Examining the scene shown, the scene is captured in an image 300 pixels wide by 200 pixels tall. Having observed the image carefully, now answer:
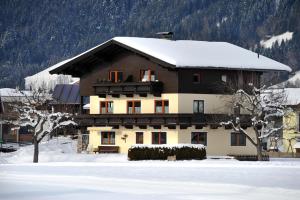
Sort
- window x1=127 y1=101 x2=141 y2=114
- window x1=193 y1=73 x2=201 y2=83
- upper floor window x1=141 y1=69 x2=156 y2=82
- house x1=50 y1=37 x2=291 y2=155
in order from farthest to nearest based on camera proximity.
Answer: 1. window x1=127 y1=101 x2=141 y2=114
2. upper floor window x1=141 y1=69 x2=156 y2=82
3. window x1=193 y1=73 x2=201 y2=83
4. house x1=50 y1=37 x2=291 y2=155

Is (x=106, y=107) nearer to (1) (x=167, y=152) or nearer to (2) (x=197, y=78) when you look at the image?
(2) (x=197, y=78)

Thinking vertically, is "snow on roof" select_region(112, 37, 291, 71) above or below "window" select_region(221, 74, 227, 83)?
above

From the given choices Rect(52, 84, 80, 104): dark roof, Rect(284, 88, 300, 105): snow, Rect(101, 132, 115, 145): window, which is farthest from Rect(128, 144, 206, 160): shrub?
Rect(52, 84, 80, 104): dark roof

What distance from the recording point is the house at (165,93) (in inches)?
3086

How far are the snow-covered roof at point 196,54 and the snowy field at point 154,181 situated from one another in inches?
498

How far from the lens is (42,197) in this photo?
38281 mm

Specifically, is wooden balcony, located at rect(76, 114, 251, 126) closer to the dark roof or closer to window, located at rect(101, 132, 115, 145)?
window, located at rect(101, 132, 115, 145)

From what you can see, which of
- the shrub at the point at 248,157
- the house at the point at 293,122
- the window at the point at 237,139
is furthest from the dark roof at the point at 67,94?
the shrub at the point at 248,157

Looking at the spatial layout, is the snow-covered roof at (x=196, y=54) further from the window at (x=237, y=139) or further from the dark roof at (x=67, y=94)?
the dark roof at (x=67, y=94)

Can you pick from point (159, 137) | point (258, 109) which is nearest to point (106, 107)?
point (159, 137)

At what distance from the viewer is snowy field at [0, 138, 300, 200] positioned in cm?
3969

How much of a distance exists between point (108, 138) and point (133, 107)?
3.81 m

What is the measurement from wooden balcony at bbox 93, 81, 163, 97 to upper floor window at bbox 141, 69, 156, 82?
1425 mm

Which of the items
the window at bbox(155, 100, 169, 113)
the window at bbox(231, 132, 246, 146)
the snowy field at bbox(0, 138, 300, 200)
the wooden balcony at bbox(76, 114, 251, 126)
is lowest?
the snowy field at bbox(0, 138, 300, 200)
